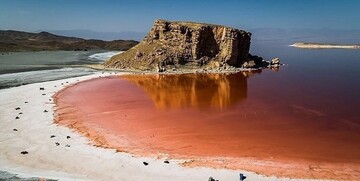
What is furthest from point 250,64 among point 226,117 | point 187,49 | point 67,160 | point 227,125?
point 67,160

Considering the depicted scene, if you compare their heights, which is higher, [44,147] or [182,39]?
[182,39]

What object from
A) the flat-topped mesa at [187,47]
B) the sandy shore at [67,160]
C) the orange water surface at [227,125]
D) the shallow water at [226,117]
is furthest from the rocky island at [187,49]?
the sandy shore at [67,160]

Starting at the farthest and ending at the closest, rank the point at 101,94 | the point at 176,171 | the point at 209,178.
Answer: the point at 101,94, the point at 176,171, the point at 209,178

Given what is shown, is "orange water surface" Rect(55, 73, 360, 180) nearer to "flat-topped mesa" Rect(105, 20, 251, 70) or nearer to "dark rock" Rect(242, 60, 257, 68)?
"flat-topped mesa" Rect(105, 20, 251, 70)

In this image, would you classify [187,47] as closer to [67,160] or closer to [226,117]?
[226,117]

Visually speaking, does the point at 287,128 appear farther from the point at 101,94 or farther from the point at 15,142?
the point at 101,94

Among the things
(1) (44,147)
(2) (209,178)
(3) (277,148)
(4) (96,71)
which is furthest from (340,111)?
(4) (96,71)

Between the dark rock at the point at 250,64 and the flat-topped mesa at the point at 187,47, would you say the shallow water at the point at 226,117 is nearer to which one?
the flat-topped mesa at the point at 187,47
